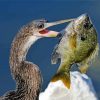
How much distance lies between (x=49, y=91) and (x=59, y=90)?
0.13 metres

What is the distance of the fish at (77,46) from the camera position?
24.6ft

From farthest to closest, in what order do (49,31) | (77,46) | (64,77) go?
(49,31) → (77,46) → (64,77)

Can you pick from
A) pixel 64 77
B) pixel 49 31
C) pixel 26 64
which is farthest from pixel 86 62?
pixel 26 64

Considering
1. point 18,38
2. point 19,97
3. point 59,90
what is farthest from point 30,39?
point 59,90

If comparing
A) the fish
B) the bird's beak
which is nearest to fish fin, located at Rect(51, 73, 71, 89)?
the fish

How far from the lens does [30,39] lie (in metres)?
7.61

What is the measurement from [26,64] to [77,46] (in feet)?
1.61

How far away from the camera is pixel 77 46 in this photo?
7.54 metres

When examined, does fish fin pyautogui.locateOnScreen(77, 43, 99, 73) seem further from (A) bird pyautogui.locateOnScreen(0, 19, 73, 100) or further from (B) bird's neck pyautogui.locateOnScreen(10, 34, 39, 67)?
(B) bird's neck pyautogui.locateOnScreen(10, 34, 39, 67)

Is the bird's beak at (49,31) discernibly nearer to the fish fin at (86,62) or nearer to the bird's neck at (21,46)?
the bird's neck at (21,46)

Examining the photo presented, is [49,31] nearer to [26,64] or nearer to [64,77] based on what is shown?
[26,64]

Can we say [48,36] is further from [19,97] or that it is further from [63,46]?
[19,97]

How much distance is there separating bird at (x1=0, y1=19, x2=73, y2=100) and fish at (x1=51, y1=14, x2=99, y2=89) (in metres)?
0.11

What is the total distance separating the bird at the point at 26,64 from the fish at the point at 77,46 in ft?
0.37
